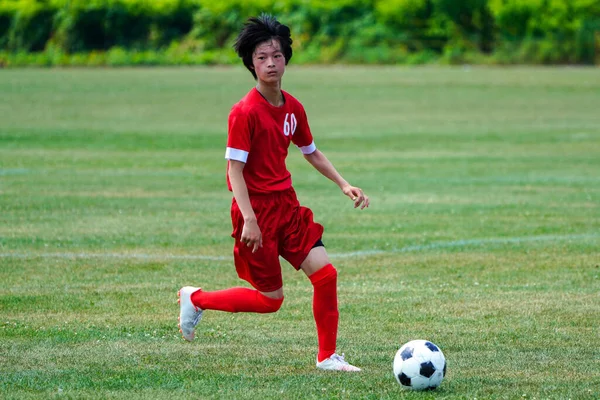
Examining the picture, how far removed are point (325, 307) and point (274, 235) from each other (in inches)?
20.2

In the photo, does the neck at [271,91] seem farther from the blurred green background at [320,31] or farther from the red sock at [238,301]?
the blurred green background at [320,31]

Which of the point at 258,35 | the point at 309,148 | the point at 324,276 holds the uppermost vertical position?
the point at 258,35

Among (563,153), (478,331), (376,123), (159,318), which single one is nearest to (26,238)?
(159,318)

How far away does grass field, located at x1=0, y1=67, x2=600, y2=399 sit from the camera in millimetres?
6167

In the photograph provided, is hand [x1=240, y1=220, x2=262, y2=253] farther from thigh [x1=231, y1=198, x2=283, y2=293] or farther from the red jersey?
the red jersey

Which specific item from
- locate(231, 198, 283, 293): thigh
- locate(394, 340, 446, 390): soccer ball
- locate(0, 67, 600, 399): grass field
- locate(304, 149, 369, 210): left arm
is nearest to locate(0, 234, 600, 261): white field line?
locate(0, 67, 600, 399): grass field

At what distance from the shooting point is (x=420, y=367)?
225 inches

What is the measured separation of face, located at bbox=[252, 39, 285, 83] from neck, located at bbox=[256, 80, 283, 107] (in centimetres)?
→ 4

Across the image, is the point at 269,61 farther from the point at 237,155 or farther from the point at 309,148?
the point at 309,148

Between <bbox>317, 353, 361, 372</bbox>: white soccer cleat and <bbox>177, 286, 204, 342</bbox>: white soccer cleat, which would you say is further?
<bbox>177, 286, 204, 342</bbox>: white soccer cleat

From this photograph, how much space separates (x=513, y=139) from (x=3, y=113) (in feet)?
44.7

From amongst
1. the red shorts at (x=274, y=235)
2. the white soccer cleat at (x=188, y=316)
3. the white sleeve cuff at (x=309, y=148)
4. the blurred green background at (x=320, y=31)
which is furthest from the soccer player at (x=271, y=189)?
the blurred green background at (x=320, y=31)

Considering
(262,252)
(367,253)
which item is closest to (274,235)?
(262,252)

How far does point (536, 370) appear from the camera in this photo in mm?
6238
